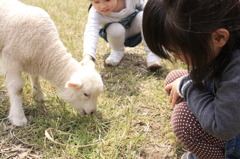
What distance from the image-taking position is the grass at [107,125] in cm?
209

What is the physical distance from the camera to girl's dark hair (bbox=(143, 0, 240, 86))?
123 centimetres

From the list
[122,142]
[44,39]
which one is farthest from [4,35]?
[122,142]

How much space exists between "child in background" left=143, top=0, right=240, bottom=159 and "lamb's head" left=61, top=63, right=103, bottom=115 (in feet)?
2.70

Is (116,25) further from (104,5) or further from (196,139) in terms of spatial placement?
(196,139)

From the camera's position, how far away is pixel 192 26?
49.9 inches

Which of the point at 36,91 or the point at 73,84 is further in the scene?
the point at 36,91

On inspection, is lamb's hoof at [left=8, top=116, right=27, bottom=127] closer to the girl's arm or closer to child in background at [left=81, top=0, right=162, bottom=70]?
child in background at [left=81, top=0, right=162, bottom=70]

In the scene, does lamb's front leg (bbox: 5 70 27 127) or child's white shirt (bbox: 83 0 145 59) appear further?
child's white shirt (bbox: 83 0 145 59)

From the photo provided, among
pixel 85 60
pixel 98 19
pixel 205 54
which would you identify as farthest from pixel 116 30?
pixel 205 54

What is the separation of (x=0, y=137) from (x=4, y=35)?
33.4 inches

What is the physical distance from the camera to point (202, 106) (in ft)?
5.35

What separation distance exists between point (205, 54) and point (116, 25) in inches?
88.5

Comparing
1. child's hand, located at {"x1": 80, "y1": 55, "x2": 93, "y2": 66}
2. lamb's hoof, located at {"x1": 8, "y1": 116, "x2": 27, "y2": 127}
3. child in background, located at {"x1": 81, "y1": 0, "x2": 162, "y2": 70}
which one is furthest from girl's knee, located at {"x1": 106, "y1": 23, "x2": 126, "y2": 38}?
lamb's hoof, located at {"x1": 8, "y1": 116, "x2": 27, "y2": 127}

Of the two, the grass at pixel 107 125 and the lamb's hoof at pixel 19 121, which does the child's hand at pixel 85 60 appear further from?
the lamb's hoof at pixel 19 121
